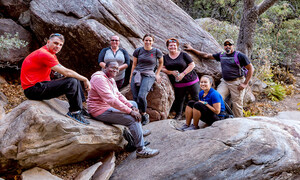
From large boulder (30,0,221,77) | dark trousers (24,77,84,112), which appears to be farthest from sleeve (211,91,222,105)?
large boulder (30,0,221,77)

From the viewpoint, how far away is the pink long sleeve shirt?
4578mm

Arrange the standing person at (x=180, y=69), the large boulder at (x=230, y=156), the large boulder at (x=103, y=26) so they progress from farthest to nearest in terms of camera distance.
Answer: the large boulder at (x=103, y=26) < the standing person at (x=180, y=69) < the large boulder at (x=230, y=156)

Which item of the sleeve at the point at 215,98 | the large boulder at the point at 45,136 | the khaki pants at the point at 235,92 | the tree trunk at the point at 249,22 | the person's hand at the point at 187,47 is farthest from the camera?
the tree trunk at the point at 249,22

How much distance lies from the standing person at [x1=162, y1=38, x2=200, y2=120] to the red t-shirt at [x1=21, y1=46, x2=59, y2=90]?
3.82 m

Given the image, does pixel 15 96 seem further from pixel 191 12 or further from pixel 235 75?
pixel 191 12

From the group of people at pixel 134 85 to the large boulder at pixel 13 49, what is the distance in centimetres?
478

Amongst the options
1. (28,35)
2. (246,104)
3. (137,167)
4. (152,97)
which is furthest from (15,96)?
(246,104)

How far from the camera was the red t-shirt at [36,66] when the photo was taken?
13.8 ft

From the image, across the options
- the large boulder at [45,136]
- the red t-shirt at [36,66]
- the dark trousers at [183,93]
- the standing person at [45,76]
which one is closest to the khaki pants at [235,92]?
the dark trousers at [183,93]

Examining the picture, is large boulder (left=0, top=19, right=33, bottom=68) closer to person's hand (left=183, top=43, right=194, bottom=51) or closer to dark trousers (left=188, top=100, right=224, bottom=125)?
person's hand (left=183, top=43, right=194, bottom=51)

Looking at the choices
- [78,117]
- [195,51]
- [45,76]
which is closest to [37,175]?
[78,117]

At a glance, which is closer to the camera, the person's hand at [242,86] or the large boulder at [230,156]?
the large boulder at [230,156]

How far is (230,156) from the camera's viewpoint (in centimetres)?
434

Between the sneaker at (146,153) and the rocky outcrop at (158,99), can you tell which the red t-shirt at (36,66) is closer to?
the sneaker at (146,153)
